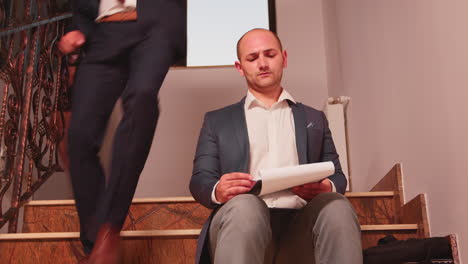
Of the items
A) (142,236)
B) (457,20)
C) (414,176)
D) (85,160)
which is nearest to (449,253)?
(414,176)

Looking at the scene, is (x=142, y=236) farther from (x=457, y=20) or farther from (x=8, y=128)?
(x=457, y=20)

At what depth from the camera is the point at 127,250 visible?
1874 millimetres

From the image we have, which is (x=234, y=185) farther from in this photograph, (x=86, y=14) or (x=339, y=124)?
(x=339, y=124)

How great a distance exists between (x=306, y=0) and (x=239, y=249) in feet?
9.82

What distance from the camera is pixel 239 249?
4.06ft

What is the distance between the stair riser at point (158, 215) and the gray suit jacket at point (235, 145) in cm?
66

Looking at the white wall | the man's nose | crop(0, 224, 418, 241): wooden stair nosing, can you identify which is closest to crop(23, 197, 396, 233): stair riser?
the white wall

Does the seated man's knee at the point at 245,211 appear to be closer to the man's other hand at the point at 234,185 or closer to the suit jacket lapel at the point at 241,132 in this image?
the man's other hand at the point at 234,185

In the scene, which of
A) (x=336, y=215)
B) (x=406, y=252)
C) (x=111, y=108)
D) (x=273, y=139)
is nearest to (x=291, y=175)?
(x=336, y=215)

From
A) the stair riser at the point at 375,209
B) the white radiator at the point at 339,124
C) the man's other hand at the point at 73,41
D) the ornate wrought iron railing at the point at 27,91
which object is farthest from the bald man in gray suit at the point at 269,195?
the white radiator at the point at 339,124

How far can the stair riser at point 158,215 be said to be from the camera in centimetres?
227

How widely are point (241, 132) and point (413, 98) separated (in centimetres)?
75

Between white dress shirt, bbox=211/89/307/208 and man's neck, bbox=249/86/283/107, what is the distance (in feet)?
0.07

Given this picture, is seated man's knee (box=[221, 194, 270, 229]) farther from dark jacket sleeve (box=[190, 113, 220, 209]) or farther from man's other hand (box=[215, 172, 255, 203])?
dark jacket sleeve (box=[190, 113, 220, 209])
